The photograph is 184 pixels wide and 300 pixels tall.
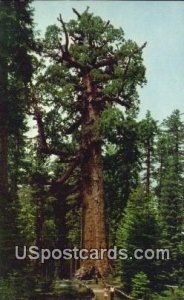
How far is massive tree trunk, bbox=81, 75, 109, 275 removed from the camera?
21.4m

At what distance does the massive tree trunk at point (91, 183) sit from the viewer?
2139 cm

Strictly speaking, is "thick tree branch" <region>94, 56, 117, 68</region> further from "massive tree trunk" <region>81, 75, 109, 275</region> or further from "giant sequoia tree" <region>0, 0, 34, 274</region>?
"giant sequoia tree" <region>0, 0, 34, 274</region>

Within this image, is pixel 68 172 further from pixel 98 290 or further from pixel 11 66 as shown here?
pixel 11 66

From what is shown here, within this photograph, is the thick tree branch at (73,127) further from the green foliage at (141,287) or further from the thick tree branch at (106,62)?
the green foliage at (141,287)

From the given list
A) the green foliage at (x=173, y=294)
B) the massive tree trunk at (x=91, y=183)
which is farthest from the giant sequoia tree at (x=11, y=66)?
the green foliage at (x=173, y=294)

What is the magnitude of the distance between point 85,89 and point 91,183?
4.21m

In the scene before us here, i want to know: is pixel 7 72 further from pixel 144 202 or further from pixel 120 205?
pixel 120 205

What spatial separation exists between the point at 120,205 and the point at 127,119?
329 inches

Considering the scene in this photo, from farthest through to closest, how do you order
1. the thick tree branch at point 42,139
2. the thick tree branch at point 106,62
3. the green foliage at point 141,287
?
the thick tree branch at point 106,62 < the thick tree branch at point 42,139 < the green foliage at point 141,287

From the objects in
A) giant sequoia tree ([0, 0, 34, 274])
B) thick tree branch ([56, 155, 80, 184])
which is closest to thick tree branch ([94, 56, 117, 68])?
giant sequoia tree ([0, 0, 34, 274])

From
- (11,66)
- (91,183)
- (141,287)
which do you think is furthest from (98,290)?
(11,66)

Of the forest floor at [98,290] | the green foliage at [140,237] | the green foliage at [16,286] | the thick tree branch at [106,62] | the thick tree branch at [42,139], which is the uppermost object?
the thick tree branch at [106,62]

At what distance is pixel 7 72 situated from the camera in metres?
18.5

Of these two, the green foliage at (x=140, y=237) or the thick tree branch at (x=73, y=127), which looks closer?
the green foliage at (x=140, y=237)
